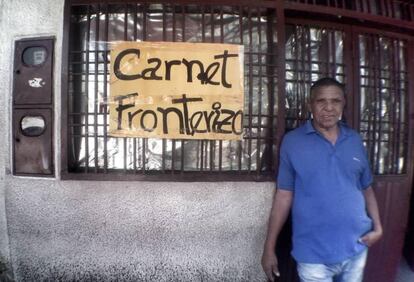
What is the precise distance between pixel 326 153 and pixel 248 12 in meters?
1.37

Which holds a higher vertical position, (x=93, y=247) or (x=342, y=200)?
(x=342, y=200)

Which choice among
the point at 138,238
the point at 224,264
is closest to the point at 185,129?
the point at 138,238

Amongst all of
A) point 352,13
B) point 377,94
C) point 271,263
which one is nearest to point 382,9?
point 352,13

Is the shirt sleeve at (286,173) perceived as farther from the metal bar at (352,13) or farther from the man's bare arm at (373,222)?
the metal bar at (352,13)

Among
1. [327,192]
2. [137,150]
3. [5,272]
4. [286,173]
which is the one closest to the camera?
[327,192]

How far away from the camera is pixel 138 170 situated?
251cm

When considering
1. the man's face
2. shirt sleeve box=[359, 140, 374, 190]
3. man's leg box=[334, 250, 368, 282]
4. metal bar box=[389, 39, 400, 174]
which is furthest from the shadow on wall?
metal bar box=[389, 39, 400, 174]

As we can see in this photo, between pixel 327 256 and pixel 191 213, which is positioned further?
pixel 191 213

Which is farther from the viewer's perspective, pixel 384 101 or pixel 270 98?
pixel 384 101

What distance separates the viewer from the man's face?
6.40ft

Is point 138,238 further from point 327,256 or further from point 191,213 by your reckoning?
point 327,256

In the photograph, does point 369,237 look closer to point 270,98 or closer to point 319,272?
point 319,272

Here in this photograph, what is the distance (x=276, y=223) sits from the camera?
6.93 ft

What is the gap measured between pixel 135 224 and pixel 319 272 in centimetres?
146
